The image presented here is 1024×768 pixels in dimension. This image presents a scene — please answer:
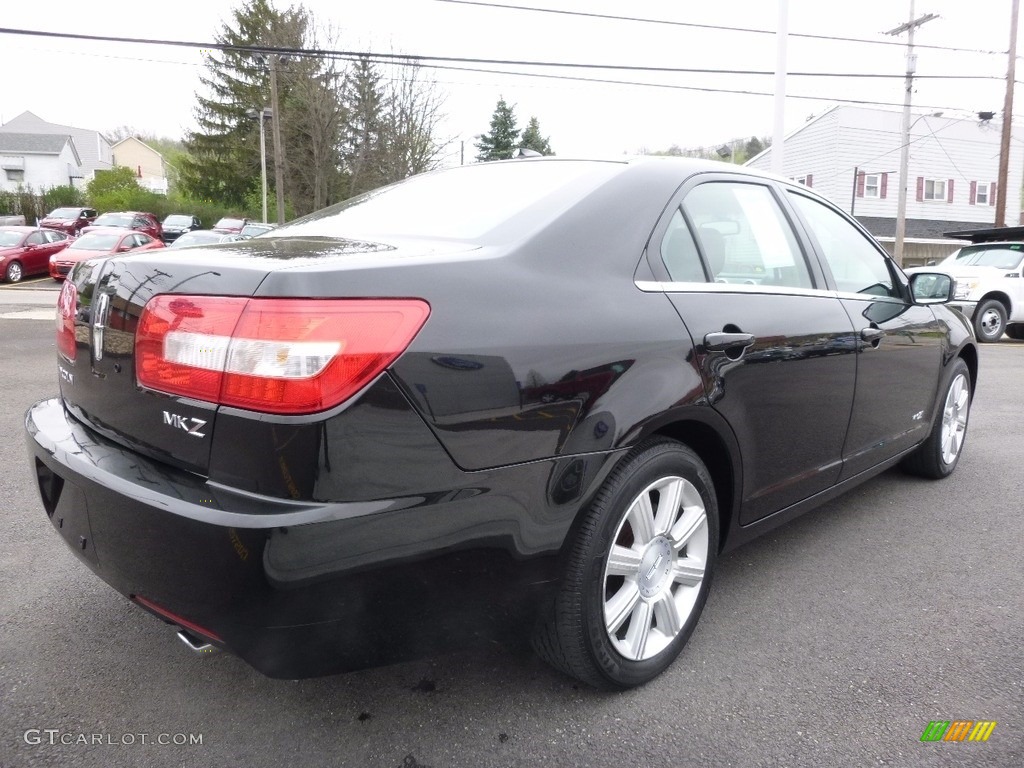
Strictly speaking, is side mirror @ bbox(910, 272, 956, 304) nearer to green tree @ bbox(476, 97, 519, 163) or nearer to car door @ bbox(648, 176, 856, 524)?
car door @ bbox(648, 176, 856, 524)

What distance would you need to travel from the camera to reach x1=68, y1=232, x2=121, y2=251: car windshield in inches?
747

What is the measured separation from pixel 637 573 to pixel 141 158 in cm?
9700

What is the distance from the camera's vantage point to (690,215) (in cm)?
256

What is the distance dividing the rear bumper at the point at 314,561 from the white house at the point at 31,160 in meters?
63.3

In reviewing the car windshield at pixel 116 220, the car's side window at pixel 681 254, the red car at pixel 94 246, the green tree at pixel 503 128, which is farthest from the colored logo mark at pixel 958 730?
the green tree at pixel 503 128

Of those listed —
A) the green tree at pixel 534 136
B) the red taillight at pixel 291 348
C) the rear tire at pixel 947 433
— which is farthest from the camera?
the green tree at pixel 534 136

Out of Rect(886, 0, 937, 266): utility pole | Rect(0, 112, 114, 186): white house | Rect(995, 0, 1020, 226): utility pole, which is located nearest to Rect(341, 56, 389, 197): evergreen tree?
Rect(886, 0, 937, 266): utility pole

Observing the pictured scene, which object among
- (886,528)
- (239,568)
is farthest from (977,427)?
(239,568)

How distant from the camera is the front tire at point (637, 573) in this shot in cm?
206

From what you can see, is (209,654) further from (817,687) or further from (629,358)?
(817,687)

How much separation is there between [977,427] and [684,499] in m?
4.63

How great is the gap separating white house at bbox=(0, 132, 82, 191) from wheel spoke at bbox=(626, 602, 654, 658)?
63.7 m

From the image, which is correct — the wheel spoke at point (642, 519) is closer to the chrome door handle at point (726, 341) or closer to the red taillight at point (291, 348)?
the chrome door handle at point (726, 341)

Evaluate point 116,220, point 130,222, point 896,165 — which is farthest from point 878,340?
point 896,165
